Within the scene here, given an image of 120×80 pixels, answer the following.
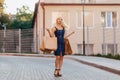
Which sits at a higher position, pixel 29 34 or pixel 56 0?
pixel 56 0

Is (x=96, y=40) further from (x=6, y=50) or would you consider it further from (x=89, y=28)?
(x=6, y=50)

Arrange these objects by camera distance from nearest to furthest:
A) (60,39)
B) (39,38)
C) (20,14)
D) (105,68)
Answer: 1. (60,39)
2. (105,68)
3. (39,38)
4. (20,14)

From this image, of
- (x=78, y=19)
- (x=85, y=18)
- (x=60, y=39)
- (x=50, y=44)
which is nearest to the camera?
(x=50, y=44)

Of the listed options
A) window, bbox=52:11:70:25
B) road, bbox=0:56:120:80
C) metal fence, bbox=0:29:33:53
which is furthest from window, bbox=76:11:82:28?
road, bbox=0:56:120:80

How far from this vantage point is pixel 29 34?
50.0 meters

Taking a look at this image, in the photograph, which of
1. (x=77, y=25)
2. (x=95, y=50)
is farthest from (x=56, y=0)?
(x=95, y=50)

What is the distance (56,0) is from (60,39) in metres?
33.1

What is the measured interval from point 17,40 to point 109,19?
9301 mm

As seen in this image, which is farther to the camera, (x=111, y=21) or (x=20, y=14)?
(x=20, y=14)

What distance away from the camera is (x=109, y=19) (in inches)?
1954

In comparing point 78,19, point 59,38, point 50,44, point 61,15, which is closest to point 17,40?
point 61,15

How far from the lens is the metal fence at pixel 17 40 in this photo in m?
49.7

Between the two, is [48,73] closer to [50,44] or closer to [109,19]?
[50,44]

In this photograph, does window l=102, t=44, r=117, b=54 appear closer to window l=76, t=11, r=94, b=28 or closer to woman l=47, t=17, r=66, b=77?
window l=76, t=11, r=94, b=28
